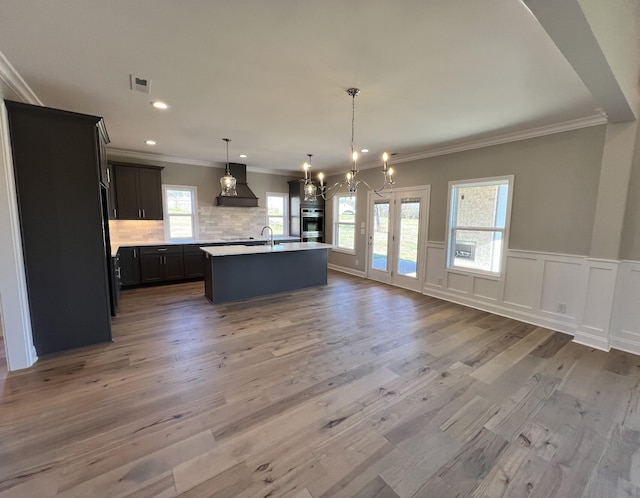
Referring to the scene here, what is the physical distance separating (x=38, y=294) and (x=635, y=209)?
6.23 m

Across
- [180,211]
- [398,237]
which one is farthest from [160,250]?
[398,237]

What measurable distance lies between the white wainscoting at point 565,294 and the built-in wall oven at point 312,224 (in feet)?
11.2

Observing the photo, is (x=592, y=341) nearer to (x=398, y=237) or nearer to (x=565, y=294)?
(x=565, y=294)

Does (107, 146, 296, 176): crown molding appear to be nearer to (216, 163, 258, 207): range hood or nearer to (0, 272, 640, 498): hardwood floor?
(216, 163, 258, 207): range hood

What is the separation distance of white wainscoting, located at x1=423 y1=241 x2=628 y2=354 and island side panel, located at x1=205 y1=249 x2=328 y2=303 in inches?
95.2

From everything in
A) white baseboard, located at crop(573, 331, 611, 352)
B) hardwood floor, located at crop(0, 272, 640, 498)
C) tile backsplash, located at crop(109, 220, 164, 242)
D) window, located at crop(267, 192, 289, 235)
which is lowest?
hardwood floor, located at crop(0, 272, 640, 498)

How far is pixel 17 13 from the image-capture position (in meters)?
1.65

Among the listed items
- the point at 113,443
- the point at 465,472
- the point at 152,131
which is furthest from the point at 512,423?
the point at 152,131

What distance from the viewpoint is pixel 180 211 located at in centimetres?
616

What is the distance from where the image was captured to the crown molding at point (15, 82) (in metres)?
2.21

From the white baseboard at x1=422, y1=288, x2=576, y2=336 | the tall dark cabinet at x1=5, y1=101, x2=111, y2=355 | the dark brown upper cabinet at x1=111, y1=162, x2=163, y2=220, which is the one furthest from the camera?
the dark brown upper cabinet at x1=111, y1=162, x2=163, y2=220

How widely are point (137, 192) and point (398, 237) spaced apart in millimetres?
5252

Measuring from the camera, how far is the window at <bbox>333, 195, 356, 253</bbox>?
688cm

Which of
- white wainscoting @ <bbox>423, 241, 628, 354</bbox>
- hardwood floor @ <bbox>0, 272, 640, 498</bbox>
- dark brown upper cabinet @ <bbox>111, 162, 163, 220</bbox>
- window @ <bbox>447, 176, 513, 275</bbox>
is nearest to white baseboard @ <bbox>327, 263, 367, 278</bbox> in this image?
white wainscoting @ <bbox>423, 241, 628, 354</bbox>
